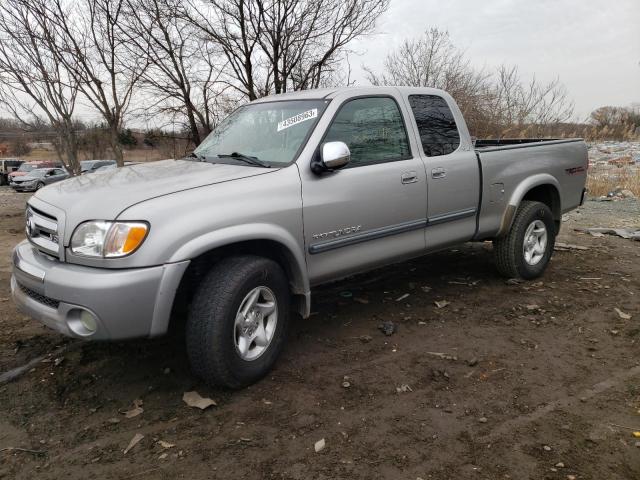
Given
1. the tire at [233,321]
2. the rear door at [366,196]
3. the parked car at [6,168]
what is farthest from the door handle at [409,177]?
the parked car at [6,168]

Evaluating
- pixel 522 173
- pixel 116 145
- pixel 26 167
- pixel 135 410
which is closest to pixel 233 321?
pixel 135 410

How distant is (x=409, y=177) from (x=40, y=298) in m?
2.64

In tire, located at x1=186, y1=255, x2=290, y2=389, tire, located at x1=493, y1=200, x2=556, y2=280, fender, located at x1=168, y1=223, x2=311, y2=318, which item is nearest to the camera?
fender, located at x1=168, y1=223, x2=311, y2=318

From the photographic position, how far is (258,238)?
298 centimetres

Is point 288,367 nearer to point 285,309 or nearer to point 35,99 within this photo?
point 285,309

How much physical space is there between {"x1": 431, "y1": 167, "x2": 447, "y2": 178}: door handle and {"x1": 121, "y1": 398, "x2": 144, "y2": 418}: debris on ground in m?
2.72

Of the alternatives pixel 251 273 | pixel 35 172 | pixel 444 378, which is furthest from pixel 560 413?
pixel 35 172

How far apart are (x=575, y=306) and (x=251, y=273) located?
122 inches

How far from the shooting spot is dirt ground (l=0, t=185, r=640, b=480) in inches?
94.7

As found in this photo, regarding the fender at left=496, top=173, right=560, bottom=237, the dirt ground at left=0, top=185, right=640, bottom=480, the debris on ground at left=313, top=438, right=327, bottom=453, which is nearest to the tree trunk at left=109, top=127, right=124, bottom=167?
the dirt ground at left=0, top=185, right=640, bottom=480

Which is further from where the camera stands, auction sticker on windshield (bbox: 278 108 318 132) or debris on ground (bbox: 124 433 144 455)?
auction sticker on windshield (bbox: 278 108 318 132)

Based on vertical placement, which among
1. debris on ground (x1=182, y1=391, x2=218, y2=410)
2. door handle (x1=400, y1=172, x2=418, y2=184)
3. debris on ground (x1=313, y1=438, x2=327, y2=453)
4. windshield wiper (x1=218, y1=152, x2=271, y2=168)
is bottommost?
debris on ground (x1=313, y1=438, x2=327, y2=453)

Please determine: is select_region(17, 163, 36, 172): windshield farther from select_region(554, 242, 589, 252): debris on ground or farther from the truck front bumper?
the truck front bumper

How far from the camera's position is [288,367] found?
339 cm
